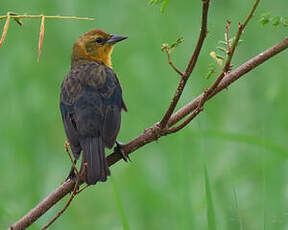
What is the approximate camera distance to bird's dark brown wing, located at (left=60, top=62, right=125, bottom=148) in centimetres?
490

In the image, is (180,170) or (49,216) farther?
(49,216)

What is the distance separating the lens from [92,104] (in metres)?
5.11

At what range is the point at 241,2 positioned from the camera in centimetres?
841

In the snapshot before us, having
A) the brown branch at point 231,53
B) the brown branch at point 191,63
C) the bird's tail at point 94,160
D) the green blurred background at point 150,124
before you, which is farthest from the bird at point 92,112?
the brown branch at point 231,53

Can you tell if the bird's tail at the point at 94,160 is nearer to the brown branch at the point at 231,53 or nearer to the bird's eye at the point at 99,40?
the brown branch at the point at 231,53

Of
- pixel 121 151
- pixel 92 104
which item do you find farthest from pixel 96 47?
pixel 121 151

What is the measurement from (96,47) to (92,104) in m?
1.11

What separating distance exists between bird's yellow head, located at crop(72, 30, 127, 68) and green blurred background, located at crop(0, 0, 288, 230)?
0.59 m

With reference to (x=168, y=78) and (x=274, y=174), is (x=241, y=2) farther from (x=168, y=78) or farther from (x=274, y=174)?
(x=274, y=174)

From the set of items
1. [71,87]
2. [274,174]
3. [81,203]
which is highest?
[71,87]

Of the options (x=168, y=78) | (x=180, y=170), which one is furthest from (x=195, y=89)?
(x=180, y=170)

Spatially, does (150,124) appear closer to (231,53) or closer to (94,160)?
(94,160)

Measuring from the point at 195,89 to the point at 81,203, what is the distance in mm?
1394

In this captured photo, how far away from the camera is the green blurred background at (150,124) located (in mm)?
5320
